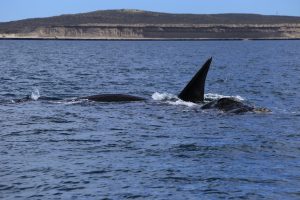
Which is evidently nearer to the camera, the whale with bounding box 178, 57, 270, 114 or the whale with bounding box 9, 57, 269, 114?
the whale with bounding box 178, 57, 270, 114

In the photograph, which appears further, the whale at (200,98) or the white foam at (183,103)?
the white foam at (183,103)

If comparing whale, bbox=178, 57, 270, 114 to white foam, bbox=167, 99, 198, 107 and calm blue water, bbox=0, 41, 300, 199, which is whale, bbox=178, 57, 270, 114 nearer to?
white foam, bbox=167, 99, 198, 107

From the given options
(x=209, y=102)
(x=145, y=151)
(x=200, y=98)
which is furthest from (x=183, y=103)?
(x=145, y=151)

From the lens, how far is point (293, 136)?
71.9ft

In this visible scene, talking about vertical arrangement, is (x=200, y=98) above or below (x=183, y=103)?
above

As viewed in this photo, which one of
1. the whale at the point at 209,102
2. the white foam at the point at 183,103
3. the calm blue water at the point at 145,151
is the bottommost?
the white foam at the point at 183,103

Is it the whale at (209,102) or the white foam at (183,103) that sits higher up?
the whale at (209,102)

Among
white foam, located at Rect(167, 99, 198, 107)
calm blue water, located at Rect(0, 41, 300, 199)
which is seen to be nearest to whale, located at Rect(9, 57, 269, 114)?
white foam, located at Rect(167, 99, 198, 107)

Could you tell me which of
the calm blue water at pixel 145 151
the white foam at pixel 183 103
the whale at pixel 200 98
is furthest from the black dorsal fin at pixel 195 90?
the calm blue water at pixel 145 151

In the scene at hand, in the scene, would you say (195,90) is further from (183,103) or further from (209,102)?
(209,102)

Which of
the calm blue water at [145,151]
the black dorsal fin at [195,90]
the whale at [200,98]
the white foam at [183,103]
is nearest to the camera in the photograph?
the calm blue water at [145,151]

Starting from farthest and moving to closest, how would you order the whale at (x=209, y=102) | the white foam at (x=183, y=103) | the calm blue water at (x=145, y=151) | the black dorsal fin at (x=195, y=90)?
1. the white foam at (x=183, y=103)
2. the black dorsal fin at (x=195, y=90)
3. the whale at (x=209, y=102)
4. the calm blue water at (x=145, y=151)

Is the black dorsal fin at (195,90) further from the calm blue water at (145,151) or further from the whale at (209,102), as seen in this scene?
the calm blue water at (145,151)

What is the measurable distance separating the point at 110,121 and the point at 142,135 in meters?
3.31
